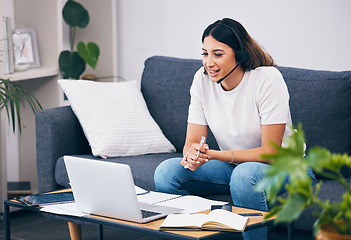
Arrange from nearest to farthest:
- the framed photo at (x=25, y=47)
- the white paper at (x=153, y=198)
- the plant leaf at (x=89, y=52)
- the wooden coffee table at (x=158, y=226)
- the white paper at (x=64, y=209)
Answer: the wooden coffee table at (x=158, y=226) → the white paper at (x=64, y=209) → the white paper at (x=153, y=198) → the framed photo at (x=25, y=47) → the plant leaf at (x=89, y=52)

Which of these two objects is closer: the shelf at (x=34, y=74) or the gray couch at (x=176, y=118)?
the gray couch at (x=176, y=118)

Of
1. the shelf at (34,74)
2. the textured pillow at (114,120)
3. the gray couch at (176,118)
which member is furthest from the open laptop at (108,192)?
the shelf at (34,74)

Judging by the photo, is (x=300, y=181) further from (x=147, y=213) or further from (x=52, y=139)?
(x=52, y=139)

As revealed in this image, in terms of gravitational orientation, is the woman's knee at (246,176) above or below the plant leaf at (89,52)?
below

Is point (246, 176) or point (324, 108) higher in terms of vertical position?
point (324, 108)

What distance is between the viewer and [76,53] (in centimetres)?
325

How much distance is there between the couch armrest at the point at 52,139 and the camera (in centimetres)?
260

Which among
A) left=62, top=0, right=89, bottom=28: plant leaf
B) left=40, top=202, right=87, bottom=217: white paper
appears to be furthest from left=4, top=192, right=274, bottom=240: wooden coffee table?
Answer: left=62, top=0, right=89, bottom=28: plant leaf

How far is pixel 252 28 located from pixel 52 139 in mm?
1210

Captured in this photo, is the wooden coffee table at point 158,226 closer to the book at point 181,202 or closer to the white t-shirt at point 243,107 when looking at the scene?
the book at point 181,202

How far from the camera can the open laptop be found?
153 cm

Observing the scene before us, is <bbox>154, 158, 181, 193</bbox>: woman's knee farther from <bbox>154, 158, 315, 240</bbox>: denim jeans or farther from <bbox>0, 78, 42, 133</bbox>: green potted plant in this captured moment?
<bbox>0, 78, 42, 133</bbox>: green potted plant

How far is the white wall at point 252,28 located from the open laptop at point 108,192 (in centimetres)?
151

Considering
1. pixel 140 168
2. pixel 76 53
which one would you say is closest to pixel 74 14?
pixel 76 53
